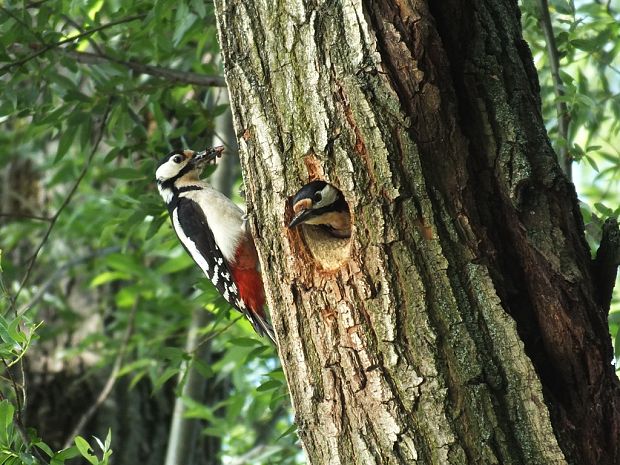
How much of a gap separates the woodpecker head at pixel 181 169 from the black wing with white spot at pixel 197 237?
0.33ft

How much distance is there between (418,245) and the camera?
2.47 m

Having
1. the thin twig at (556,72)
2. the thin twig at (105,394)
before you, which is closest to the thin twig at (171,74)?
the thin twig at (556,72)

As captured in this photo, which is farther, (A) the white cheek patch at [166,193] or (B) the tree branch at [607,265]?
(A) the white cheek patch at [166,193]

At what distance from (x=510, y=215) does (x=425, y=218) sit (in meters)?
0.30

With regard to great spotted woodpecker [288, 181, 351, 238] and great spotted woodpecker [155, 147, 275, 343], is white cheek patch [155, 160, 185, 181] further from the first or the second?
great spotted woodpecker [288, 181, 351, 238]

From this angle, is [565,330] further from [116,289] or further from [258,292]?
[116,289]

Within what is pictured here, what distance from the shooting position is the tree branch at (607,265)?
2.66 m

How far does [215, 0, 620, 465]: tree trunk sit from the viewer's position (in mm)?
2389

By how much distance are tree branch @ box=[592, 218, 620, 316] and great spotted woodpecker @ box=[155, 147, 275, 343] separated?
187 centimetres

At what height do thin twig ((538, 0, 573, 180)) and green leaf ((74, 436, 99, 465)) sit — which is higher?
thin twig ((538, 0, 573, 180))

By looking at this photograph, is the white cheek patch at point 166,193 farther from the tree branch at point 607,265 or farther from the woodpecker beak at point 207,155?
the tree branch at point 607,265

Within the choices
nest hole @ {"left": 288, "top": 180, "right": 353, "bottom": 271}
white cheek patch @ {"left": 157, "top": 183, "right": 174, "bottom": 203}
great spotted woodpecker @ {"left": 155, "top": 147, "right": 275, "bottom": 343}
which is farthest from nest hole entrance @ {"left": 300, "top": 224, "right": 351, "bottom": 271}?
white cheek patch @ {"left": 157, "top": 183, "right": 174, "bottom": 203}

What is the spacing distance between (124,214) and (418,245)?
220 cm

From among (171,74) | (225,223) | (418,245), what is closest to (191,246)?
(225,223)
